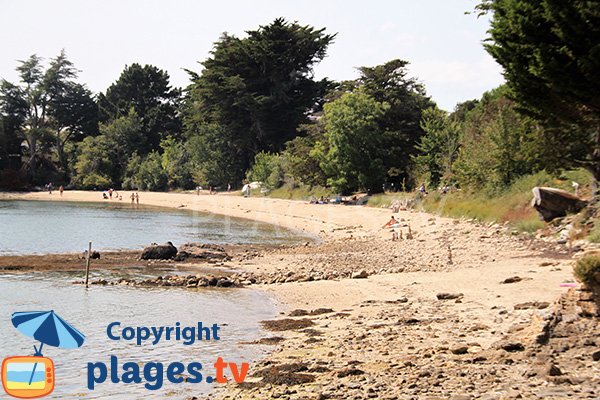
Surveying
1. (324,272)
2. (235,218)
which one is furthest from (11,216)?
(324,272)

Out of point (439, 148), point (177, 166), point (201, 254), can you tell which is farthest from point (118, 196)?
point (201, 254)

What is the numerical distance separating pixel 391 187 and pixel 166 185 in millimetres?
43765

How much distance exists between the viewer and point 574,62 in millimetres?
16594

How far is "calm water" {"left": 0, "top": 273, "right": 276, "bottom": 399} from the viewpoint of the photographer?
10.3m

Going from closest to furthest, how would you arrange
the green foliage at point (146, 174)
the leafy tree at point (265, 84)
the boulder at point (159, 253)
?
the boulder at point (159, 253) → the leafy tree at point (265, 84) → the green foliage at point (146, 174)

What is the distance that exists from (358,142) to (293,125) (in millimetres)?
22483

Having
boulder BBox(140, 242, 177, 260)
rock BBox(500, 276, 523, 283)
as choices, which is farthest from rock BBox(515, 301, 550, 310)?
boulder BBox(140, 242, 177, 260)

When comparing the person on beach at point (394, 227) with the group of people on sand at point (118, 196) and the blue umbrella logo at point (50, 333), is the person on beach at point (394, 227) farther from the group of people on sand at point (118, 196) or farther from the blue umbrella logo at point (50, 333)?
the group of people on sand at point (118, 196)

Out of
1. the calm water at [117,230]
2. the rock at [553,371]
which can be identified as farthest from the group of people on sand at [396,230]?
the rock at [553,371]

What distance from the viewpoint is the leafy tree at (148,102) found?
93.1m

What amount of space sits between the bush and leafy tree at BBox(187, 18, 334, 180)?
58526mm

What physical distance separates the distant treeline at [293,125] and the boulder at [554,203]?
3.86 feet

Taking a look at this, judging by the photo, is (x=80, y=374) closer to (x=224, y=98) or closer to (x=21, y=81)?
(x=224, y=98)

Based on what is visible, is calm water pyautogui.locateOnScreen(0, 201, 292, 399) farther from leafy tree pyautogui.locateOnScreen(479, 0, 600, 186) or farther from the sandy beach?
leafy tree pyautogui.locateOnScreen(479, 0, 600, 186)
